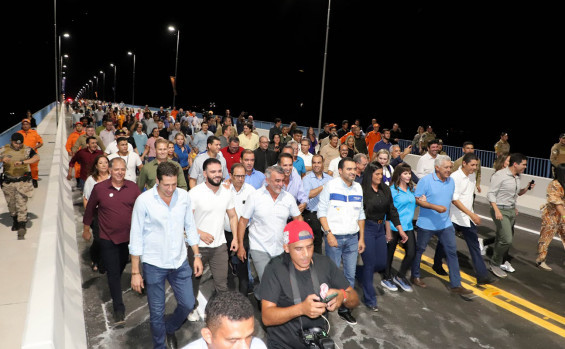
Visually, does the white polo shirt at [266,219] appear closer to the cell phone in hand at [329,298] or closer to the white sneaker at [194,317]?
the white sneaker at [194,317]

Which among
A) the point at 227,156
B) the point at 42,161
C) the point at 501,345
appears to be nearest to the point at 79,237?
the point at 227,156

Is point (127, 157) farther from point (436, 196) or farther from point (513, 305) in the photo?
point (513, 305)

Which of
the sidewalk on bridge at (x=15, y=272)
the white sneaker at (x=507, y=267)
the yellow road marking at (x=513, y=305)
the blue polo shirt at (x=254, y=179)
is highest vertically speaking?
the blue polo shirt at (x=254, y=179)

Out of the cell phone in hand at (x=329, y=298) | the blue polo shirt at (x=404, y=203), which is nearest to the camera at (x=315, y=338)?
the cell phone in hand at (x=329, y=298)

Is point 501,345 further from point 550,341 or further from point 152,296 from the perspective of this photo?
point 152,296

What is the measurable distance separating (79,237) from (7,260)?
1351mm

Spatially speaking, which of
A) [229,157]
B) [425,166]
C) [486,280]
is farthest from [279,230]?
[425,166]

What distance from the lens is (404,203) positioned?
6996 mm

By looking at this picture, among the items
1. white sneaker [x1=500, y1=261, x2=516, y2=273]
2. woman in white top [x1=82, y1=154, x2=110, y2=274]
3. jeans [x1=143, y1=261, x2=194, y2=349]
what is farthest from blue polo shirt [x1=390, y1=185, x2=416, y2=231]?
woman in white top [x1=82, y1=154, x2=110, y2=274]

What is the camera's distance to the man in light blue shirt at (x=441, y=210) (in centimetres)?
702

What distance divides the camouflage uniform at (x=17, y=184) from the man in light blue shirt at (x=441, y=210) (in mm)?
7542

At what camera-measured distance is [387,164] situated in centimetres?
859

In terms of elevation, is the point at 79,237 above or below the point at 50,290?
below

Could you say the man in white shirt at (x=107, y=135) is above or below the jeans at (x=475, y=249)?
above
